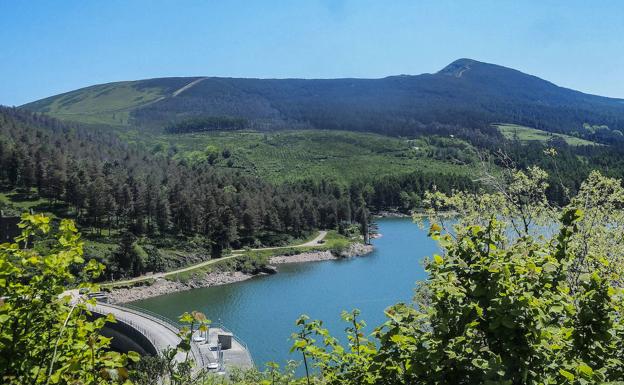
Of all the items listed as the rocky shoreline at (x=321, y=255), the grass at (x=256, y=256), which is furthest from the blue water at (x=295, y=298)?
the grass at (x=256, y=256)

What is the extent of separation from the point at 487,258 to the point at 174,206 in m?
81.6

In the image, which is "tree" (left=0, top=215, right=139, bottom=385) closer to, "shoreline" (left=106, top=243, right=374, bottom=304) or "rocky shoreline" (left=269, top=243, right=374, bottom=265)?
"shoreline" (left=106, top=243, right=374, bottom=304)

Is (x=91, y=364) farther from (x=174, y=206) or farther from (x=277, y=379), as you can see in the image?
(x=174, y=206)

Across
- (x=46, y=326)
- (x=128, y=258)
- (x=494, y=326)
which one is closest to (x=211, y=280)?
(x=128, y=258)

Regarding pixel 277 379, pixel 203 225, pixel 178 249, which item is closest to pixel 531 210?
→ pixel 277 379

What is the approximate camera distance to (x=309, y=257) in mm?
80312

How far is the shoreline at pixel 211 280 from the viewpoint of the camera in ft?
183

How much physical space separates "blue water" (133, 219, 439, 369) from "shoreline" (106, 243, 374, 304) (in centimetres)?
151

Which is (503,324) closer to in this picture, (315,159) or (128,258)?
(128,258)

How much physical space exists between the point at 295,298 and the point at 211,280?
15.0m

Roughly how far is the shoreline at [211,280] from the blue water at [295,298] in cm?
151

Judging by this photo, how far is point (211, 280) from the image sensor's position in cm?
6488

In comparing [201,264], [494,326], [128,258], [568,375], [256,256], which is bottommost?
[201,264]

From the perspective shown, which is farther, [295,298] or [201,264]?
[201,264]
